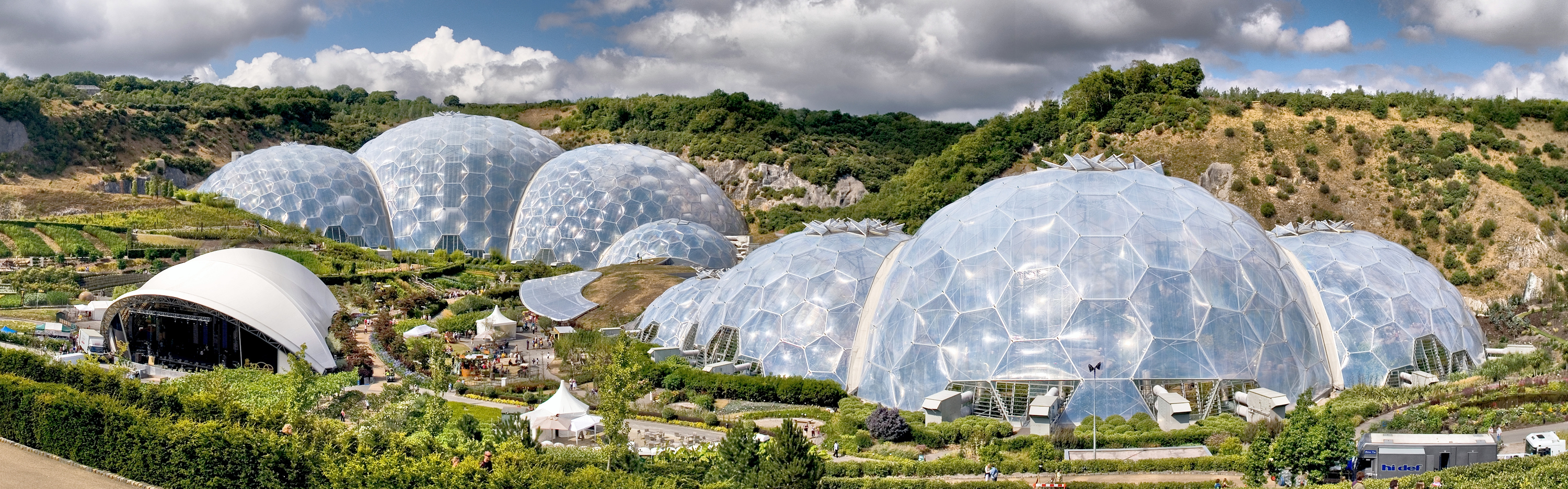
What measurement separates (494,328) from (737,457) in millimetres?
25483

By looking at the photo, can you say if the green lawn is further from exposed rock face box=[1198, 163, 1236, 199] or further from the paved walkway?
exposed rock face box=[1198, 163, 1236, 199]

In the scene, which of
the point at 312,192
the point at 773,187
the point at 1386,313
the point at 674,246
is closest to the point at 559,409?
A: the point at 1386,313

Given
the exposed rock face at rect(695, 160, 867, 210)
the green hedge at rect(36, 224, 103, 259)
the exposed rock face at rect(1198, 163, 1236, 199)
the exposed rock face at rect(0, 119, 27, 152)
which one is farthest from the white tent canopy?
the exposed rock face at rect(0, 119, 27, 152)

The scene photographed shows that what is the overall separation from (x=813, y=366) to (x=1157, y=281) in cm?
992

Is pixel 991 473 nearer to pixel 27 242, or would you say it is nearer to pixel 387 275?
pixel 387 275

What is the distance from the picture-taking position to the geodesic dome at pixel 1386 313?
31.1 metres

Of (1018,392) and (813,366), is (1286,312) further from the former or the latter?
(813,366)

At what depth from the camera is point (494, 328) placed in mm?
42438

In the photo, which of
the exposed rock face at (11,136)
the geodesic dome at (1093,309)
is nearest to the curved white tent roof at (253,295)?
the geodesic dome at (1093,309)

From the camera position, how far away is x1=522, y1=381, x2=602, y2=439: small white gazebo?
2622cm

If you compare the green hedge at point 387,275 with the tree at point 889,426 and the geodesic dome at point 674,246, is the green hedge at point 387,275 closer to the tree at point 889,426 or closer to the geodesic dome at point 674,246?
the geodesic dome at point 674,246

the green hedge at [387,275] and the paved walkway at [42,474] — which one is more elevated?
the green hedge at [387,275]

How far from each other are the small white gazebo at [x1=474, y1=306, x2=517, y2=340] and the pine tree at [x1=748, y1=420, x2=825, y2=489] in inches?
1022

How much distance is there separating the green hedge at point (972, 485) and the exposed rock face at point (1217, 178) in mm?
43664
